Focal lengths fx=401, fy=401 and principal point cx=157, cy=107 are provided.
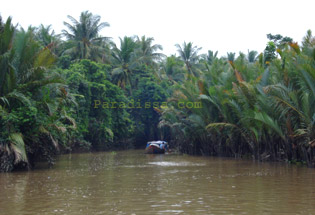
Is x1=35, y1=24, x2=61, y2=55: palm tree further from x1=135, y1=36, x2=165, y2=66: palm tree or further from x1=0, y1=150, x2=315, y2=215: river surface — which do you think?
x1=0, y1=150, x2=315, y2=215: river surface

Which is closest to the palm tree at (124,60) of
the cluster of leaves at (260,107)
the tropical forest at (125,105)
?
the tropical forest at (125,105)

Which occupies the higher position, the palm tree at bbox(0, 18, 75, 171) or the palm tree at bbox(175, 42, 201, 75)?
the palm tree at bbox(175, 42, 201, 75)

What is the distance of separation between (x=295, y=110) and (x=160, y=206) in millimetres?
8737

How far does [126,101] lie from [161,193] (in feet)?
86.5

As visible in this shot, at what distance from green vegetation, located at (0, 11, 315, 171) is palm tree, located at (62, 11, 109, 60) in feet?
0.29

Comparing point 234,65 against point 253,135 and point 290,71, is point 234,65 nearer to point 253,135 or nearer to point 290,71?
point 253,135

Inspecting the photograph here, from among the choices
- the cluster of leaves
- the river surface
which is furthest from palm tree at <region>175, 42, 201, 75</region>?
the river surface

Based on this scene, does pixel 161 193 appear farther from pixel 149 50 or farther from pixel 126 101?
pixel 149 50

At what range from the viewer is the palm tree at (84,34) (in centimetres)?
3519

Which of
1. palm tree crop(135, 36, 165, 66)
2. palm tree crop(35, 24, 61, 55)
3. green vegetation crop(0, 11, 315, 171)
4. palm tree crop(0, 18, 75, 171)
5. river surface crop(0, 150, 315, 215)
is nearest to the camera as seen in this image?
river surface crop(0, 150, 315, 215)

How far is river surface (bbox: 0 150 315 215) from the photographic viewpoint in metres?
7.54

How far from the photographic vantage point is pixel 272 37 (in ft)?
120

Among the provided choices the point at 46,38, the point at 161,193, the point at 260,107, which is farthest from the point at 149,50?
the point at 161,193

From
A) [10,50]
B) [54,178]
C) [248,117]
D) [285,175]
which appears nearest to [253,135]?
[248,117]
